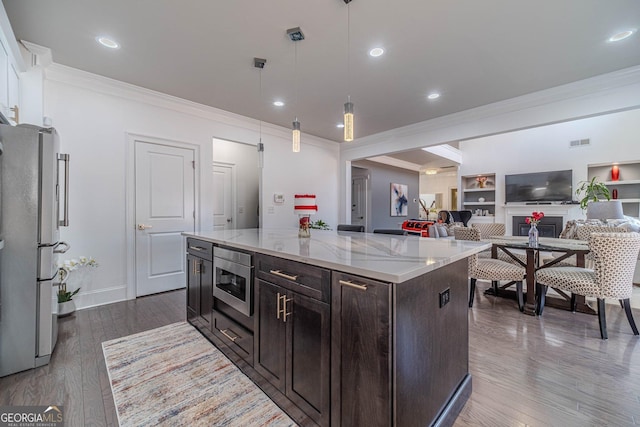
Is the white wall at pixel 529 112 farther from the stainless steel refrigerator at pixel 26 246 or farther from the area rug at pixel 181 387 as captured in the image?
the stainless steel refrigerator at pixel 26 246

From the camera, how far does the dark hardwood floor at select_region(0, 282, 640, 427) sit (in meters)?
1.53

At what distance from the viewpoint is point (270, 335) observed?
1.61 metres

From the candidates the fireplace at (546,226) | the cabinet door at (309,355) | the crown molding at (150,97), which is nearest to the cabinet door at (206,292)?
the cabinet door at (309,355)

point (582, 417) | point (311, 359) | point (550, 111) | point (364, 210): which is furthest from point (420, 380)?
point (364, 210)

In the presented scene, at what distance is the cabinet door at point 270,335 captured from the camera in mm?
Result: 1536

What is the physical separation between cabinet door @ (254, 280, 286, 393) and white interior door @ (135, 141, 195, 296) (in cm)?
274

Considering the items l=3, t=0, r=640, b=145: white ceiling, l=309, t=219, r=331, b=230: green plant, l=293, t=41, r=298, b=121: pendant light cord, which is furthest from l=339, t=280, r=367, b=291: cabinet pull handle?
l=309, t=219, r=331, b=230: green plant

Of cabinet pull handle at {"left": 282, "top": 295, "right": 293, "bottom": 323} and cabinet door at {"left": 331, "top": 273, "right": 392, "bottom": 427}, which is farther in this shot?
cabinet pull handle at {"left": 282, "top": 295, "right": 293, "bottom": 323}

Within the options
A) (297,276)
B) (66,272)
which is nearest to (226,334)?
(297,276)

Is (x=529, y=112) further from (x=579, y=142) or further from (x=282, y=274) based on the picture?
(x=579, y=142)

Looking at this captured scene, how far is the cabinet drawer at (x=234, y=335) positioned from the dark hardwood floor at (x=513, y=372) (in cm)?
73

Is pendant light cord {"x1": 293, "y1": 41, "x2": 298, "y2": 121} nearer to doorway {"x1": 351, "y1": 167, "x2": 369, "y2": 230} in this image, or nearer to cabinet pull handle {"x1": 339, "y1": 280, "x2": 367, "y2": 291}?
cabinet pull handle {"x1": 339, "y1": 280, "x2": 367, "y2": 291}

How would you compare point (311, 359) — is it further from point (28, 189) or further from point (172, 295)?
point (172, 295)

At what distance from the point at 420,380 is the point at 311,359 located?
1.72 feet
